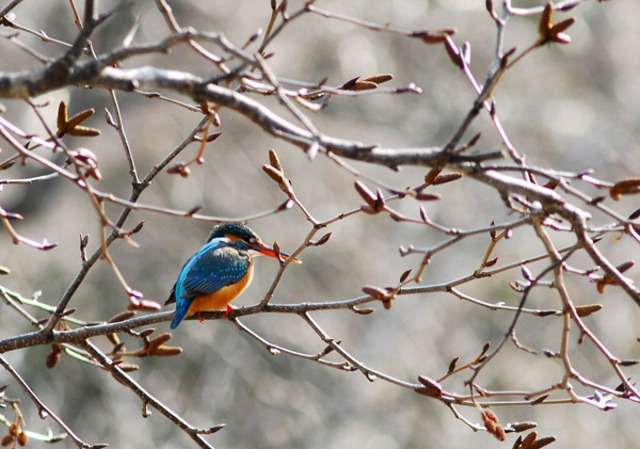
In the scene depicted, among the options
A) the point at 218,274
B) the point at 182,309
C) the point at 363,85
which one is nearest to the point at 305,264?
the point at 218,274

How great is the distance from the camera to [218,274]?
13.6 ft

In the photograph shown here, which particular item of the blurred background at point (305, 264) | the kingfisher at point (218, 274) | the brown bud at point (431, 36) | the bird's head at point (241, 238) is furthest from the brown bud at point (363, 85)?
the blurred background at point (305, 264)

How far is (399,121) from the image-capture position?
1255 cm

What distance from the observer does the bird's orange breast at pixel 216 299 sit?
399cm

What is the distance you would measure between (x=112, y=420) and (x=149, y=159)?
10.6 feet

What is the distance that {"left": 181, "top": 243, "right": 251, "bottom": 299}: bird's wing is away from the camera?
396 cm

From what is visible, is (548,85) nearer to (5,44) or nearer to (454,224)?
(454,224)

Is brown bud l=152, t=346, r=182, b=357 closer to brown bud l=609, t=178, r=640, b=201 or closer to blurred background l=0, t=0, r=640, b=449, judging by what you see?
brown bud l=609, t=178, r=640, b=201

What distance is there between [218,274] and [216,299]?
134 mm

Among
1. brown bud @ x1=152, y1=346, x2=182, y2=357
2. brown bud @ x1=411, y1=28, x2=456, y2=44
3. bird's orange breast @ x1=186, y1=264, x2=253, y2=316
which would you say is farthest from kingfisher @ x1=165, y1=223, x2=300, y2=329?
brown bud @ x1=411, y1=28, x2=456, y2=44

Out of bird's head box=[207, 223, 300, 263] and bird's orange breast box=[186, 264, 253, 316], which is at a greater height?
bird's head box=[207, 223, 300, 263]

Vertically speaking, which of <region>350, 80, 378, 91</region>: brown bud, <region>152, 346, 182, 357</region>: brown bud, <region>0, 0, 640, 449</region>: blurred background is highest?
<region>0, 0, 640, 449</region>: blurred background

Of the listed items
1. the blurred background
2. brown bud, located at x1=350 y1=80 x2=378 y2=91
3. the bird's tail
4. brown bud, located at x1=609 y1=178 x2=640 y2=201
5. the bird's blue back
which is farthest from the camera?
the blurred background

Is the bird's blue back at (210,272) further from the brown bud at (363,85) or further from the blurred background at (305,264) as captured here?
the blurred background at (305,264)
